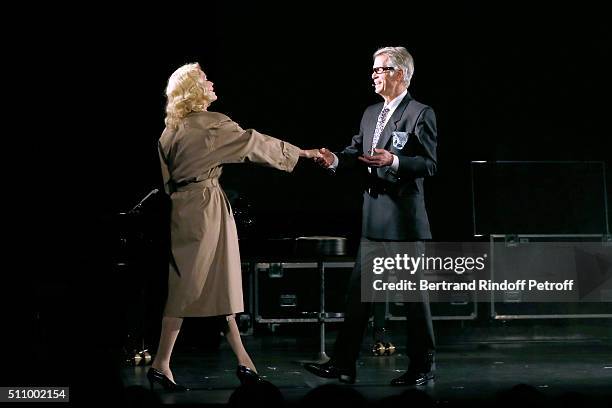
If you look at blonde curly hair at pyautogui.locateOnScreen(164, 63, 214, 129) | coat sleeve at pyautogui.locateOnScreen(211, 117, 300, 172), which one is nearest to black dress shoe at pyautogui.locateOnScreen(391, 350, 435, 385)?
coat sleeve at pyautogui.locateOnScreen(211, 117, 300, 172)

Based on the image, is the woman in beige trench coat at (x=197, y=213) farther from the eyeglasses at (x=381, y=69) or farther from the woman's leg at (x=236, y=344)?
the eyeglasses at (x=381, y=69)

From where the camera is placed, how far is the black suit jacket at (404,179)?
4.51m

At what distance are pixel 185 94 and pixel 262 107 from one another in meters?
3.49

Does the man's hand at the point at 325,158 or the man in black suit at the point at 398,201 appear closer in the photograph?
the man in black suit at the point at 398,201

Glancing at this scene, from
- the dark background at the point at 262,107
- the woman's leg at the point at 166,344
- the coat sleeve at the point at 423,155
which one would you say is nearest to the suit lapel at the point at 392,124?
the coat sleeve at the point at 423,155

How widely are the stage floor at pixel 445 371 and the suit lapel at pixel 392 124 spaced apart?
1283 mm

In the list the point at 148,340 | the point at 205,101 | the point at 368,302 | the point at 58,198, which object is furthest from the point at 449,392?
the point at 58,198

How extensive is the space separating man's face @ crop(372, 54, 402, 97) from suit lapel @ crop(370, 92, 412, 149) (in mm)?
81

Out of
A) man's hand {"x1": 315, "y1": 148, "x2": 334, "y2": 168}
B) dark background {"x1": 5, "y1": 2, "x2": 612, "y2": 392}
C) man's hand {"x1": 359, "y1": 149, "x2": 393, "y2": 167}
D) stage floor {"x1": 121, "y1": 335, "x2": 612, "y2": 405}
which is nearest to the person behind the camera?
stage floor {"x1": 121, "y1": 335, "x2": 612, "y2": 405}

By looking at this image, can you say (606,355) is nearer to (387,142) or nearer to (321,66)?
(387,142)

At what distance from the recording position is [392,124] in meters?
4.60

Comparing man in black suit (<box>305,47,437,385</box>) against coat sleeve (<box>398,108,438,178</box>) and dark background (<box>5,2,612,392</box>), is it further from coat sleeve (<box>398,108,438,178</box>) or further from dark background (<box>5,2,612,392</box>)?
dark background (<box>5,2,612,392</box>)

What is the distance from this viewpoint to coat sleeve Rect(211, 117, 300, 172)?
4.42 metres

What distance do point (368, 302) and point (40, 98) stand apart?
3738mm
